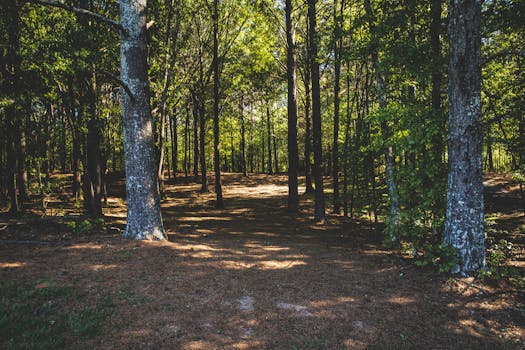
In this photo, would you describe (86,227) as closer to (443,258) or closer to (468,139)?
(443,258)

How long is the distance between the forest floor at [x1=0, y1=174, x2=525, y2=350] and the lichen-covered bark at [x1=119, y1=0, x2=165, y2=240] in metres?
0.66

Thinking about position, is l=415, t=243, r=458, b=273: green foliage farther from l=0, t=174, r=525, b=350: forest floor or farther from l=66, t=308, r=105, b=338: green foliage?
l=66, t=308, r=105, b=338: green foliage

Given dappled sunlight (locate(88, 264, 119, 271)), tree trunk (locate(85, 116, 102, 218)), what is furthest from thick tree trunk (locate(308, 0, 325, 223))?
tree trunk (locate(85, 116, 102, 218))

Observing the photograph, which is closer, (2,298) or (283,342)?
(283,342)

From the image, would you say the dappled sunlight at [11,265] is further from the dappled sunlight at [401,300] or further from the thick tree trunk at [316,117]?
the thick tree trunk at [316,117]

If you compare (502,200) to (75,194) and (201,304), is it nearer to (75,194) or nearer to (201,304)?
(201,304)

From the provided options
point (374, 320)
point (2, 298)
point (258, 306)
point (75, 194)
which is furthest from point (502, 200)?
point (75, 194)

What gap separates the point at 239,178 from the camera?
33312 mm

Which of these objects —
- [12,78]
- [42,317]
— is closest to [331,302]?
[42,317]

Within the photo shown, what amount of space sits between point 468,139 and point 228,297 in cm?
594

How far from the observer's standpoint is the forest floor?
4.30 meters

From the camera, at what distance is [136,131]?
8.07 m

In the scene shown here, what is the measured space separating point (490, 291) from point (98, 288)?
745cm

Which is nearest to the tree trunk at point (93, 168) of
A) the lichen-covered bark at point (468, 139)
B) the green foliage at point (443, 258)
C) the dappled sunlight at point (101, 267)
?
the dappled sunlight at point (101, 267)
